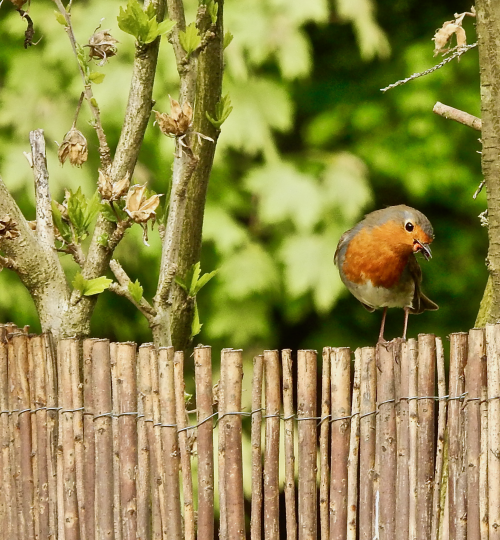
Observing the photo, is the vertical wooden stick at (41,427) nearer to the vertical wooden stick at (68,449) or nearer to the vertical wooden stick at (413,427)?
the vertical wooden stick at (68,449)

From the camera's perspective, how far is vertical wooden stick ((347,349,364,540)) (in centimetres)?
230

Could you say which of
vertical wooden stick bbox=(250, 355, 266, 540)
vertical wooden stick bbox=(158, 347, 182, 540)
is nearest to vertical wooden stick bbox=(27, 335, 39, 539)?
vertical wooden stick bbox=(158, 347, 182, 540)

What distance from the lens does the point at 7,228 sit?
2.36m

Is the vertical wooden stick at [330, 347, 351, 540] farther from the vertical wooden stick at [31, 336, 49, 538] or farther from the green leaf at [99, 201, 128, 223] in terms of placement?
the vertical wooden stick at [31, 336, 49, 538]

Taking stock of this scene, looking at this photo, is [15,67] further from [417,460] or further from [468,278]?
[417,460]

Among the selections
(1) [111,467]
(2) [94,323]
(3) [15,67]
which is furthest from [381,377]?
(3) [15,67]

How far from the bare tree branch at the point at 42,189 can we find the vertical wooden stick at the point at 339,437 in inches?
38.4

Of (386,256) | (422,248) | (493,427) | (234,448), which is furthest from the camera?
(386,256)

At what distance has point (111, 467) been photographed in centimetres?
245

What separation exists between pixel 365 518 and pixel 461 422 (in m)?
0.39

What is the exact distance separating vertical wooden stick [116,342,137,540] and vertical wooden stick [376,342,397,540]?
0.70 meters

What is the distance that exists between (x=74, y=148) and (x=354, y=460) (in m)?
1.18

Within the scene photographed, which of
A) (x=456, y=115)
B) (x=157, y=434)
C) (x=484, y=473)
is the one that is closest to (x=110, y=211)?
(x=157, y=434)

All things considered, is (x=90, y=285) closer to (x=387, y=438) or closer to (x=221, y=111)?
(x=221, y=111)
